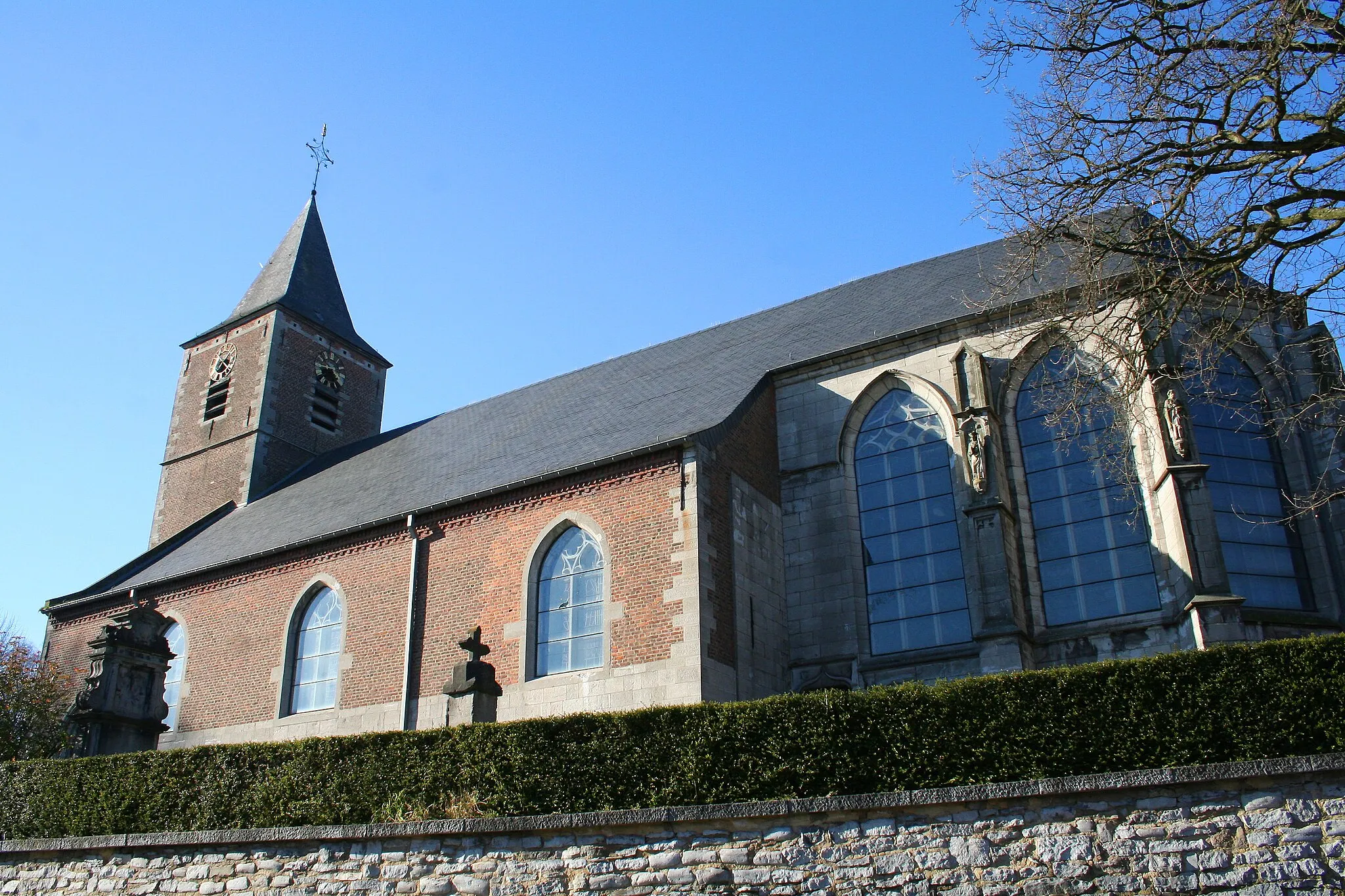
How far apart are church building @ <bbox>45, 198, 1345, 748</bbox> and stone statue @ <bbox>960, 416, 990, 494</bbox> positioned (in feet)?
0.09

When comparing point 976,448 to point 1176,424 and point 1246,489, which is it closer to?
point 1176,424

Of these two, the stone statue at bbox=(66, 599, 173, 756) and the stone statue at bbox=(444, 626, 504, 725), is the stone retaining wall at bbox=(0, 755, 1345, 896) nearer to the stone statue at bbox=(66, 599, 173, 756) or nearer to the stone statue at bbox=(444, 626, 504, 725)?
the stone statue at bbox=(444, 626, 504, 725)

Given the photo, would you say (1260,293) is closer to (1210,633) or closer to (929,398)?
(1210,633)

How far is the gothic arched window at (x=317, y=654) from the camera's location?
16.2 meters

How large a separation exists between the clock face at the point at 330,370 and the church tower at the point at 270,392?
0.02 meters

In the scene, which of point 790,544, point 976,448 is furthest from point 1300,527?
point 790,544

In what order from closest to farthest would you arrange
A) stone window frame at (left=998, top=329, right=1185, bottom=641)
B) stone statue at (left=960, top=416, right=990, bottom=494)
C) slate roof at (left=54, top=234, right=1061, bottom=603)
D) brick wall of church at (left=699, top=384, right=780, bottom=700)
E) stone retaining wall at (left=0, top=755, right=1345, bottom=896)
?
stone retaining wall at (left=0, top=755, right=1345, bottom=896) → stone window frame at (left=998, top=329, right=1185, bottom=641) → brick wall of church at (left=699, top=384, right=780, bottom=700) → stone statue at (left=960, top=416, right=990, bottom=494) → slate roof at (left=54, top=234, right=1061, bottom=603)

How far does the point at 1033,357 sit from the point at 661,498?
5209mm

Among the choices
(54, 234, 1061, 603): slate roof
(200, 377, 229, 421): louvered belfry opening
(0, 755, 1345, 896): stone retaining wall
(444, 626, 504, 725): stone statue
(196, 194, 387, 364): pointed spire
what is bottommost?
(0, 755, 1345, 896): stone retaining wall

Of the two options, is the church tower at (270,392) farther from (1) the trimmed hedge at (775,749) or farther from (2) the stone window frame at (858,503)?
(2) the stone window frame at (858,503)

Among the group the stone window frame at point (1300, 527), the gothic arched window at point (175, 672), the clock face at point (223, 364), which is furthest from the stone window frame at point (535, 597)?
the clock face at point (223, 364)

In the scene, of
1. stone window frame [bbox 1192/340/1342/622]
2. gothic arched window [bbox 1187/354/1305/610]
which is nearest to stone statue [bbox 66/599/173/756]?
stone window frame [bbox 1192/340/1342/622]

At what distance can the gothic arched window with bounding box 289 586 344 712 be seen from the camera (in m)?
16.2

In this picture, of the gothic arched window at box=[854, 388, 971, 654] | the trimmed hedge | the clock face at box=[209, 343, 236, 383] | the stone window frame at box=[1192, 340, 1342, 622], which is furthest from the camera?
the clock face at box=[209, 343, 236, 383]
